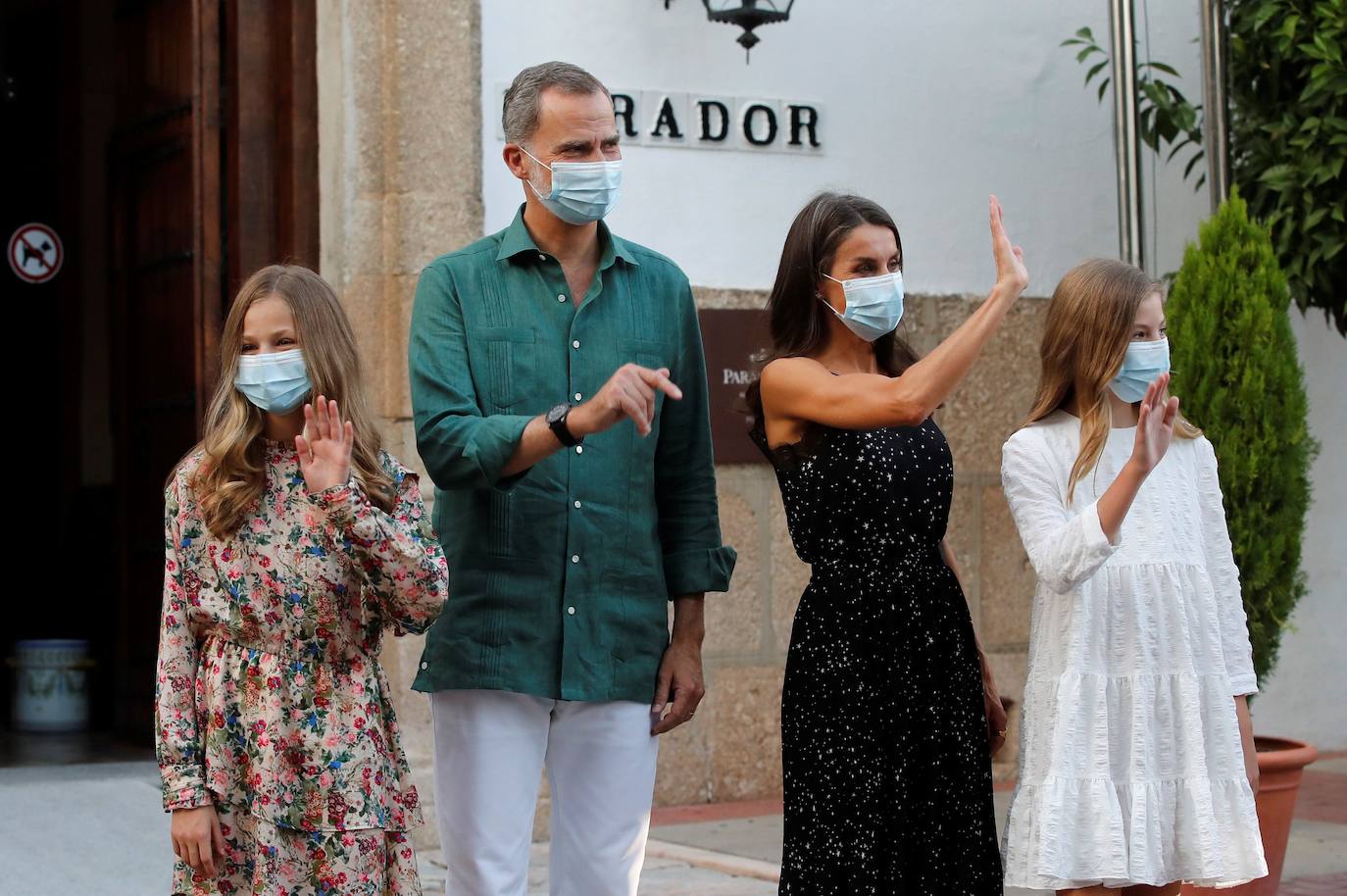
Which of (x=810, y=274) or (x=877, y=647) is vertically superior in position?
(x=810, y=274)

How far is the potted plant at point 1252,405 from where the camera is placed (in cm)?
572

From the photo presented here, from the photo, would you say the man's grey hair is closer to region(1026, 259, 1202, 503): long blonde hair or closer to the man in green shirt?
the man in green shirt

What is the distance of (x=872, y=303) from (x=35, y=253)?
939 cm

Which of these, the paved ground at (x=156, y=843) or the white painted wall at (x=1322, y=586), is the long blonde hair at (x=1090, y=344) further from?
the white painted wall at (x=1322, y=586)

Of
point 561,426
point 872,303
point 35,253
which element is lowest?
point 561,426

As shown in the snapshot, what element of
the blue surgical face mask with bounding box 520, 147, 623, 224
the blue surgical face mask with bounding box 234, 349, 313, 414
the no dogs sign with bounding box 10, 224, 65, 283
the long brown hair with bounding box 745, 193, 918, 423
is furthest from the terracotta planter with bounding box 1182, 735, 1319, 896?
the no dogs sign with bounding box 10, 224, 65, 283

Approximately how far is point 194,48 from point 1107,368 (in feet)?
12.9

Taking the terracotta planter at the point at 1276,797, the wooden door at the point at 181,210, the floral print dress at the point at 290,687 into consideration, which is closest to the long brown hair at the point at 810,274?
the floral print dress at the point at 290,687

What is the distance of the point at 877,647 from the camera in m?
3.38

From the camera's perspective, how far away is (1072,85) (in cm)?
770

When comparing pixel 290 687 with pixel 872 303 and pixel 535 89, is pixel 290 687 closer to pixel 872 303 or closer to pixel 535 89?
pixel 535 89

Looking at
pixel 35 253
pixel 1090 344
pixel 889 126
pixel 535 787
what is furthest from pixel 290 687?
pixel 35 253

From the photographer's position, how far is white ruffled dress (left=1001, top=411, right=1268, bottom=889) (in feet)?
11.9

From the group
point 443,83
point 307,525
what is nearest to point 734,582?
point 443,83
